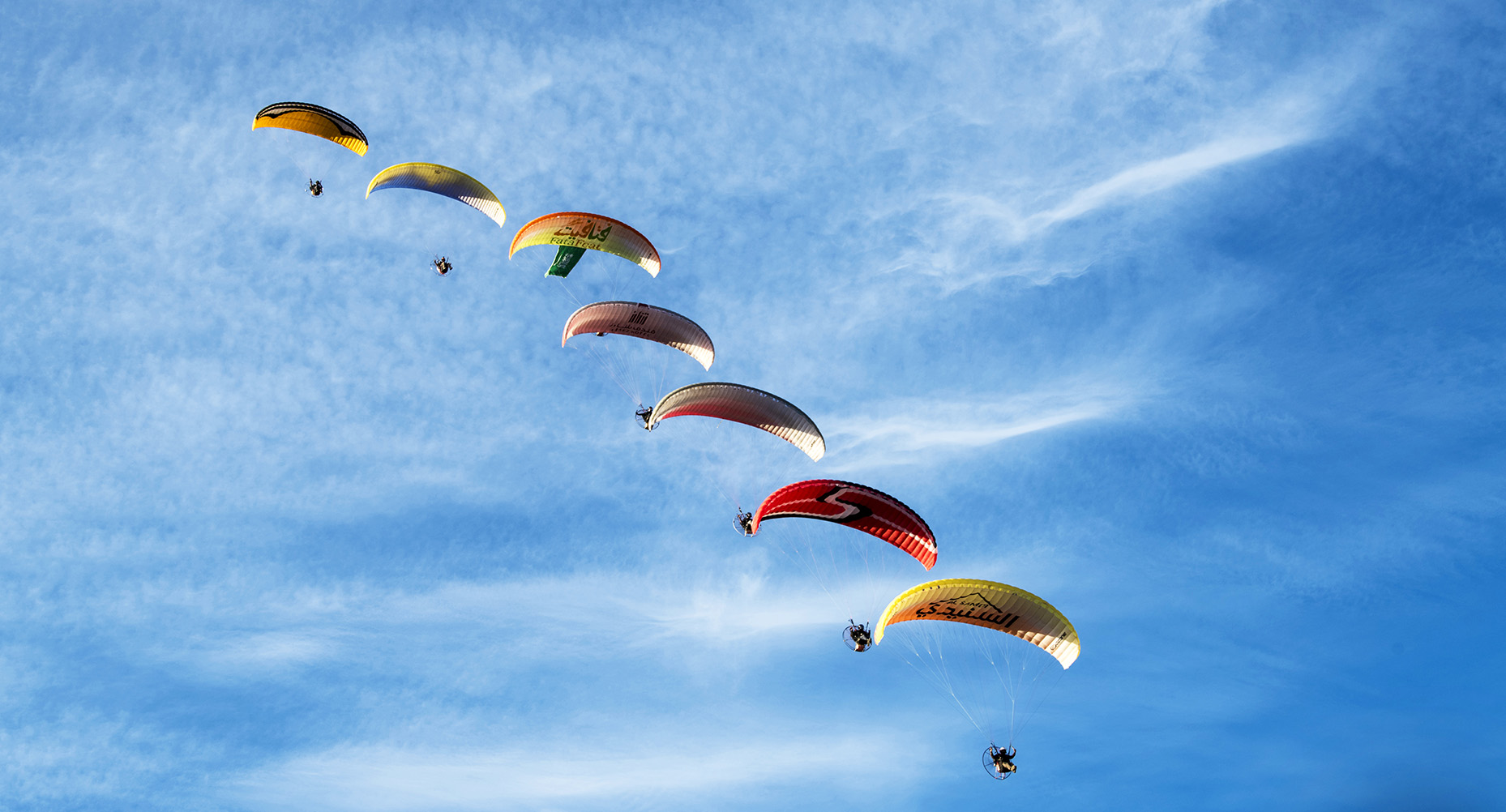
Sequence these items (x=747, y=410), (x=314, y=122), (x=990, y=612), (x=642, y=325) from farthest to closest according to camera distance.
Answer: (x=314, y=122)
(x=642, y=325)
(x=747, y=410)
(x=990, y=612)

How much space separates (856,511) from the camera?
37.2 metres

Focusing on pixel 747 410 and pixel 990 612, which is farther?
pixel 747 410

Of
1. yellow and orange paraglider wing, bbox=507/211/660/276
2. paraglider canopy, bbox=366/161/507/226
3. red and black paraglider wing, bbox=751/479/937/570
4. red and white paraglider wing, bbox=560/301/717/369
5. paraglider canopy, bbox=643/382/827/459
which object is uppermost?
paraglider canopy, bbox=366/161/507/226

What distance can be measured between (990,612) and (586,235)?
2455 cm

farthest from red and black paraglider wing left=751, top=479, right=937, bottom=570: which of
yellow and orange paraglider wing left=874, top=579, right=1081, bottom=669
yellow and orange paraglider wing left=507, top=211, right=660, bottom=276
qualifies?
yellow and orange paraglider wing left=507, top=211, right=660, bottom=276

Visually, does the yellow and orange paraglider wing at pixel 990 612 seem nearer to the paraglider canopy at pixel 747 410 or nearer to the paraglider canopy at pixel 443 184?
the paraglider canopy at pixel 747 410

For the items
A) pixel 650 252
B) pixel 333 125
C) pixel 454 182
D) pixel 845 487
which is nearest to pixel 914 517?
pixel 845 487

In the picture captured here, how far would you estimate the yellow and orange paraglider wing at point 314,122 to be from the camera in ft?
165

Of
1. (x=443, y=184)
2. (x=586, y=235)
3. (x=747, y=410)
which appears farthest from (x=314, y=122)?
(x=747, y=410)

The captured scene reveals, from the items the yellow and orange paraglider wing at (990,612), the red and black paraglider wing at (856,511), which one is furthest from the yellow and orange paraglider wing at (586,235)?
the yellow and orange paraglider wing at (990,612)

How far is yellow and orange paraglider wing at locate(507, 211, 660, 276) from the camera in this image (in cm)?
4822

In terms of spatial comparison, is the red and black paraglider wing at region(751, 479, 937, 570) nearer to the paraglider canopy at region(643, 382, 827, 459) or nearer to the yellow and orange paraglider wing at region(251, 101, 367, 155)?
the paraglider canopy at region(643, 382, 827, 459)

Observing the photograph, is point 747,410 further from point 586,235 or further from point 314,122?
point 314,122

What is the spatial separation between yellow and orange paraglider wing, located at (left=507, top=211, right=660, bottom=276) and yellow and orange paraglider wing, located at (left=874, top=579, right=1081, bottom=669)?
74.2ft
